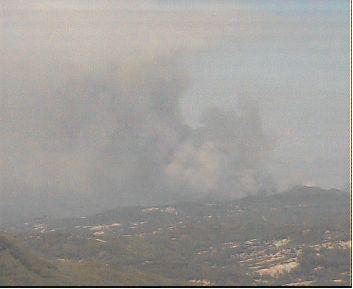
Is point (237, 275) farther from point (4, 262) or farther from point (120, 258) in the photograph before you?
point (4, 262)

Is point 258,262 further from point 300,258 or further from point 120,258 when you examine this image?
point 120,258

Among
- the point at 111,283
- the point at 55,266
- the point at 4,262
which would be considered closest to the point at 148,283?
the point at 111,283

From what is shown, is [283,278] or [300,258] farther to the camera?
[300,258]

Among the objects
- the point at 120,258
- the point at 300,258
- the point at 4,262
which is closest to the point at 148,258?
the point at 120,258

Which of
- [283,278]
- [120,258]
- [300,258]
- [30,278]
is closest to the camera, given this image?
[30,278]

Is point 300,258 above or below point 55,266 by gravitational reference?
below

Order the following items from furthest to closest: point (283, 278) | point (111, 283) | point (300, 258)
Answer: point (300, 258) < point (283, 278) < point (111, 283)

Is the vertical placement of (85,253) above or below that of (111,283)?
below

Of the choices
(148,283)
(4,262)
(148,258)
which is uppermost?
(4,262)

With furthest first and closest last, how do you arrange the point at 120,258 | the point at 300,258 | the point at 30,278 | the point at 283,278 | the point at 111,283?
the point at 120,258, the point at 300,258, the point at 283,278, the point at 111,283, the point at 30,278
